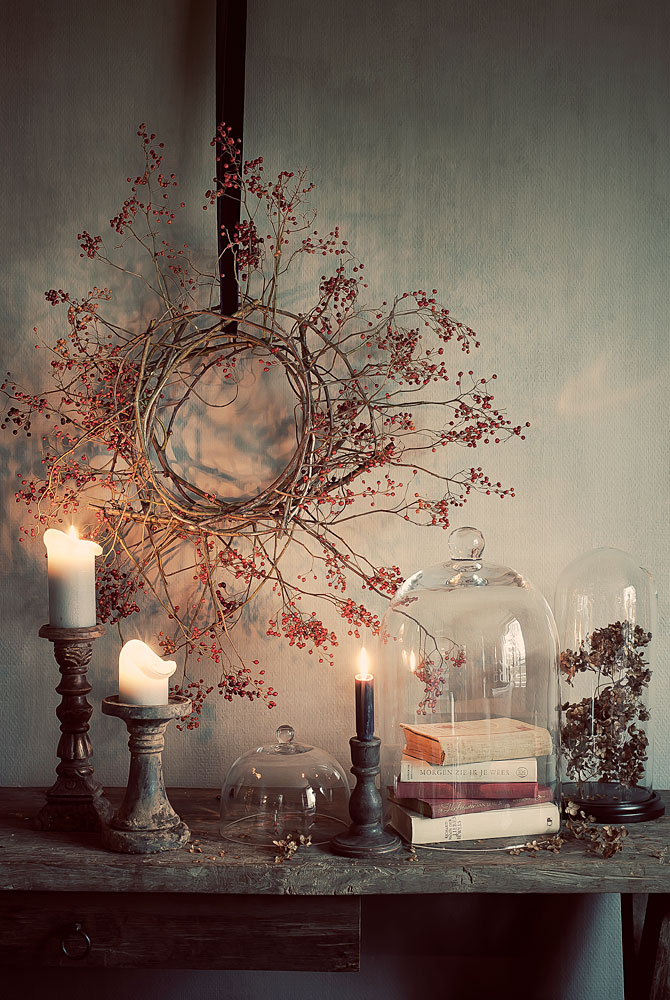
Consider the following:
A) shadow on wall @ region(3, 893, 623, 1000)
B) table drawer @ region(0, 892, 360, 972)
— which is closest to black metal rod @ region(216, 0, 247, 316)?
table drawer @ region(0, 892, 360, 972)

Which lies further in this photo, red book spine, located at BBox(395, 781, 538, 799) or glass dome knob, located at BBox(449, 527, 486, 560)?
A: glass dome knob, located at BBox(449, 527, 486, 560)

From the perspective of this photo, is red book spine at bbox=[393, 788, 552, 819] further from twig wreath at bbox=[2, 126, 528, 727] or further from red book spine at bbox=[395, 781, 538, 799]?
twig wreath at bbox=[2, 126, 528, 727]

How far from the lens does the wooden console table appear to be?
3.79ft

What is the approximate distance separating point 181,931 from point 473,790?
0.46 m

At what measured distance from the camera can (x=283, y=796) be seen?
1.30m

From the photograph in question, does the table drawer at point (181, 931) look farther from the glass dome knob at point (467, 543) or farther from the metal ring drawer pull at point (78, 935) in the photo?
the glass dome knob at point (467, 543)

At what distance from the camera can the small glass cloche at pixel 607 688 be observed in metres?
1.38

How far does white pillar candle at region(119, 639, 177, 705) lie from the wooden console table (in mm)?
217

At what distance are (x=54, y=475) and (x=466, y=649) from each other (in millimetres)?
779

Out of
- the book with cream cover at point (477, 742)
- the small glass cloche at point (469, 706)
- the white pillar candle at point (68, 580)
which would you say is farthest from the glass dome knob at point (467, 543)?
the white pillar candle at point (68, 580)

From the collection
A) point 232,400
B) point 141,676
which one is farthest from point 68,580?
point 232,400

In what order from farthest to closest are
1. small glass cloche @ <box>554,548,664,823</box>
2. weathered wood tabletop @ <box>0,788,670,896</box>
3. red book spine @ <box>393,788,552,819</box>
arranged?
small glass cloche @ <box>554,548,664,823</box> → red book spine @ <box>393,788,552,819</box> → weathered wood tabletop @ <box>0,788,670,896</box>

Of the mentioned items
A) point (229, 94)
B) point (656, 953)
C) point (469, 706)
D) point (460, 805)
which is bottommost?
point (656, 953)

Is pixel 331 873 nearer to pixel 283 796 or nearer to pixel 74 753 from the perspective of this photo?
pixel 283 796
